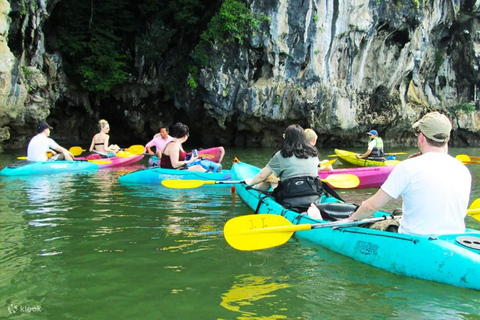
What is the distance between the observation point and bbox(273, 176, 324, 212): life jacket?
5410 millimetres

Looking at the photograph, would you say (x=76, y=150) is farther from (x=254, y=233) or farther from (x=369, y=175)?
(x=254, y=233)

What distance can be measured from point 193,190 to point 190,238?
360 centimetres

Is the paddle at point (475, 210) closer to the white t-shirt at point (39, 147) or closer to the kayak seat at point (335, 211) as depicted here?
the kayak seat at point (335, 211)

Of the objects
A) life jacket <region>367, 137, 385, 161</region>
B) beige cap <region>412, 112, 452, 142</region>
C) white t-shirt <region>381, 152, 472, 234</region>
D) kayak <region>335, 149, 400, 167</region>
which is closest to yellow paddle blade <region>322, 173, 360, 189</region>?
white t-shirt <region>381, 152, 472, 234</region>

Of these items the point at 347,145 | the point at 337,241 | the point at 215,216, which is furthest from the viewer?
the point at 347,145

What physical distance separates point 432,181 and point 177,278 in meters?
2.25

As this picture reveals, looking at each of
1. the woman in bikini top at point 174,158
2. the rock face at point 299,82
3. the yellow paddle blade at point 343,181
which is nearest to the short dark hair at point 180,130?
the woman in bikini top at point 174,158

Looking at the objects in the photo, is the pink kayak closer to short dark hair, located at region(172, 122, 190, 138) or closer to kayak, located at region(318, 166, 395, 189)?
short dark hair, located at region(172, 122, 190, 138)

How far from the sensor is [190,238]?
5.02 metres

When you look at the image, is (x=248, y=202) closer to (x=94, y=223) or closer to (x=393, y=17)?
(x=94, y=223)

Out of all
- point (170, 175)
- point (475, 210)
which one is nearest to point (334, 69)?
point (170, 175)

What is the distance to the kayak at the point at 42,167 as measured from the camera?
380 inches

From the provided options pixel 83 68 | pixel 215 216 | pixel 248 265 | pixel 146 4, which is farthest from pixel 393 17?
pixel 248 265

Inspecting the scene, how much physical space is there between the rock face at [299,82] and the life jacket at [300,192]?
12.3 meters
